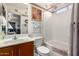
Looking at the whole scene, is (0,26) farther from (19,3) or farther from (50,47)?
(50,47)

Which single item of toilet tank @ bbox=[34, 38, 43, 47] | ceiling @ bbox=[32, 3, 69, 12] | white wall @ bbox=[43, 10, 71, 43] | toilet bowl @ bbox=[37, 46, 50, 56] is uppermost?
ceiling @ bbox=[32, 3, 69, 12]

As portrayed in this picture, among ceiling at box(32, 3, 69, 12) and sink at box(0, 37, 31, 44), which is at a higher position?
ceiling at box(32, 3, 69, 12)

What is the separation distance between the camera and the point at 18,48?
4.50ft

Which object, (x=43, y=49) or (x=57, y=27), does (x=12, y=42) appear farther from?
(x=57, y=27)

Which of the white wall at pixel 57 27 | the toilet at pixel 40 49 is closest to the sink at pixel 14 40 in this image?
the toilet at pixel 40 49

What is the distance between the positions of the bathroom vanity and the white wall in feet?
0.69

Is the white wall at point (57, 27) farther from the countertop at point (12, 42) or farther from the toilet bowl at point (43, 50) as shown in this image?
the countertop at point (12, 42)

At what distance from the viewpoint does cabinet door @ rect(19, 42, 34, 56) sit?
1.38 m

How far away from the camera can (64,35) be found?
136cm

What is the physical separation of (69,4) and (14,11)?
0.62 meters

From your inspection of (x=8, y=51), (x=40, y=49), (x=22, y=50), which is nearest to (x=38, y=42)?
(x=40, y=49)

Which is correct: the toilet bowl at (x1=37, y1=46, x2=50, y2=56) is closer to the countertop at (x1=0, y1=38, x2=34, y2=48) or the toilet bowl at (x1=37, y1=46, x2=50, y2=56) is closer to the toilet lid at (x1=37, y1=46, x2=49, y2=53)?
the toilet lid at (x1=37, y1=46, x2=49, y2=53)

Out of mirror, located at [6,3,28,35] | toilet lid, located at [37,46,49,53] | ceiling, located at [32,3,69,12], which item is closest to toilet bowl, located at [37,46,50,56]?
toilet lid, located at [37,46,49,53]

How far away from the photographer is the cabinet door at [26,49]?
1379 millimetres
